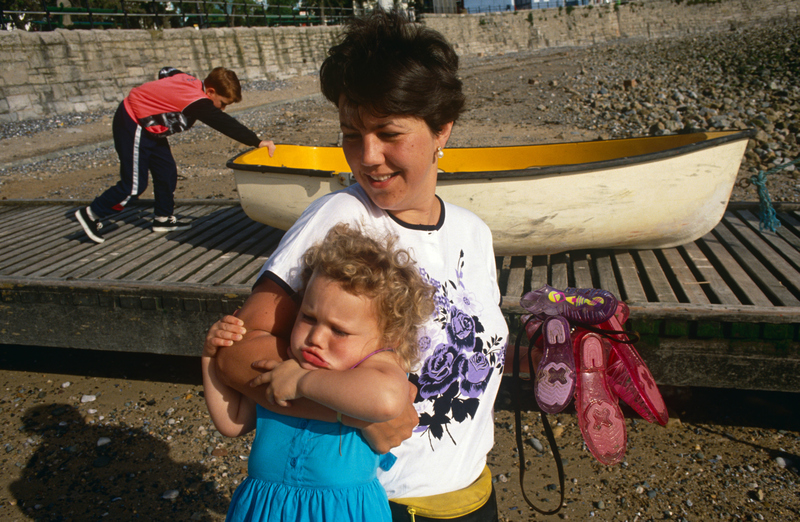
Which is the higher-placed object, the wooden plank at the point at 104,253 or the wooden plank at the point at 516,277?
the wooden plank at the point at 104,253

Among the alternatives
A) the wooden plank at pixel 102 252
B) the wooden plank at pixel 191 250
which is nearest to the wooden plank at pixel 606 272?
the wooden plank at pixel 191 250

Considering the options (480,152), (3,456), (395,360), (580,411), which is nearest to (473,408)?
(395,360)

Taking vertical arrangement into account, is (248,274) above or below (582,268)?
above

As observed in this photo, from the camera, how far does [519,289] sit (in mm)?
3402

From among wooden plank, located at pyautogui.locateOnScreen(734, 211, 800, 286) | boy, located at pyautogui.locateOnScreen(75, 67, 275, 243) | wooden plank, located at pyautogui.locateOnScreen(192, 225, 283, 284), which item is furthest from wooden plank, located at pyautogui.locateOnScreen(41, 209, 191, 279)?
wooden plank, located at pyautogui.locateOnScreen(734, 211, 800, 286)

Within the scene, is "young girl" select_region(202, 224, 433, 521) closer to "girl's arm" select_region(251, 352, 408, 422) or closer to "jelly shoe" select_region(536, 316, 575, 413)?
"girl's arm" select_region(251, 352, 408, 422)

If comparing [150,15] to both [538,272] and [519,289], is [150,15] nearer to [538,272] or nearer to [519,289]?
[538,272]

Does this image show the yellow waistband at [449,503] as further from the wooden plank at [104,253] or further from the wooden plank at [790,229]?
the wooden plank at [790,229]

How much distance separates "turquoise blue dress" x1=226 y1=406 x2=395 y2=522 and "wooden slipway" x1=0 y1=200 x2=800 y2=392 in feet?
6.90

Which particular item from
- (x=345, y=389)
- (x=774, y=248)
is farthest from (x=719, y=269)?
(x=345, y=389)

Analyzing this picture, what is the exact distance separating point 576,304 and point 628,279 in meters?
2.24

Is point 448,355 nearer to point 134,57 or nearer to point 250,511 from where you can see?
point 250,511

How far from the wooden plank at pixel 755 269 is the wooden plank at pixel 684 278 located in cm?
25

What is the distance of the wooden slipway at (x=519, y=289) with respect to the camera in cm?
285
